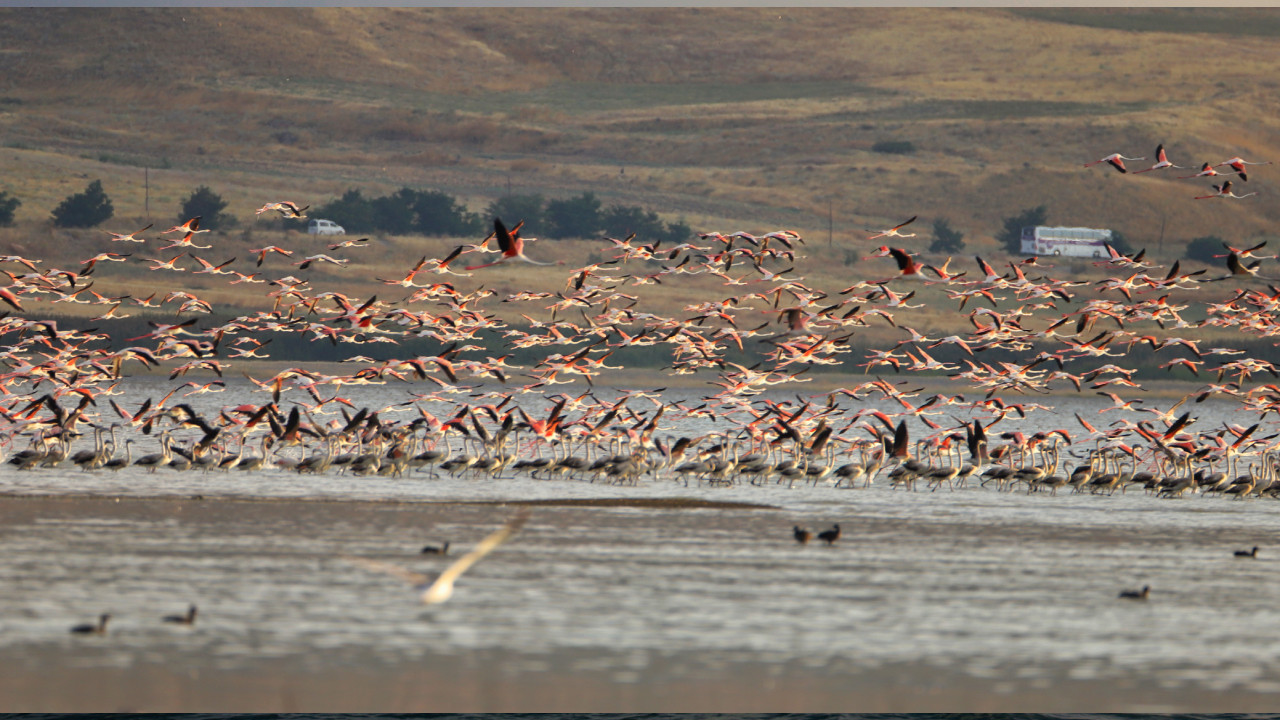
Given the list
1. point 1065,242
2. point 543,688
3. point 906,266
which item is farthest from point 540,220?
point 543,688

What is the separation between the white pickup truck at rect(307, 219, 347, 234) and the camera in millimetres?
140375

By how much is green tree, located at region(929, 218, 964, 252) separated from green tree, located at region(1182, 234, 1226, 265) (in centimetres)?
2122

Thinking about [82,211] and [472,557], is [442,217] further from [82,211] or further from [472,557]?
[472,557]

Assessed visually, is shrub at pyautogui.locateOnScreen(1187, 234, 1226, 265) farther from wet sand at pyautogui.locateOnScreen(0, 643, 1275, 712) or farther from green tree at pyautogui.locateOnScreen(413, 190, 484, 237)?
wet sand at pyautogui.locateOnScreen(0, 643, 1275, 712)

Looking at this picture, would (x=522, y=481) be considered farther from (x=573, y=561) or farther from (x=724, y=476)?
(x=573, y=561)

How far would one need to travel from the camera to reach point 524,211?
520ft

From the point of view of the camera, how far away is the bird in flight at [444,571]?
2389cm

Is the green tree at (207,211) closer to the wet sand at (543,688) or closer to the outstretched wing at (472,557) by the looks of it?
the outstretched wing at (472,557)

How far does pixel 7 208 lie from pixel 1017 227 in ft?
299

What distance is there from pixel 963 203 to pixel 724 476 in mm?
141567

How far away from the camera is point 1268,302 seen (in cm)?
3972

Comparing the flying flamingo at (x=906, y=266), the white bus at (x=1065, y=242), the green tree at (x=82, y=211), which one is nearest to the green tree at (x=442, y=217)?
the green tree at (x=82, y=211)

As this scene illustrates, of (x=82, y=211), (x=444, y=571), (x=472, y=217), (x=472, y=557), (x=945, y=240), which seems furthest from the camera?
(x=472, y=217)

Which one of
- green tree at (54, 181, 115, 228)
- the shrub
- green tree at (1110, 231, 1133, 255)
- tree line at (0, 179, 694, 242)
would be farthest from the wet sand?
green tree at (1110, 231, 1133, 255)
